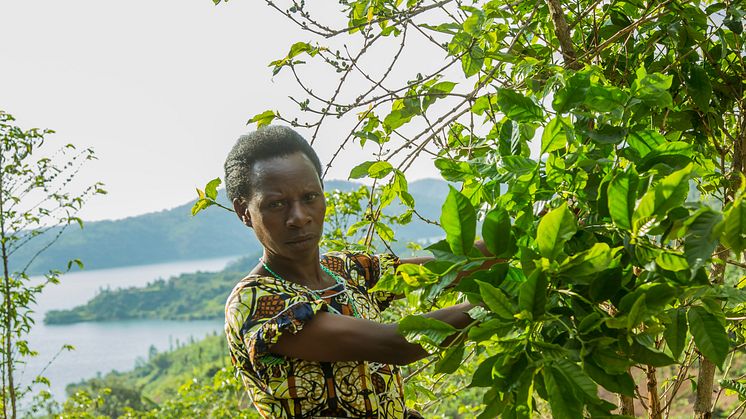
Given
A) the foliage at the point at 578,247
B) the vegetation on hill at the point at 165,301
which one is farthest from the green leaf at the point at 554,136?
the vegetation on hill at the point at 165,301

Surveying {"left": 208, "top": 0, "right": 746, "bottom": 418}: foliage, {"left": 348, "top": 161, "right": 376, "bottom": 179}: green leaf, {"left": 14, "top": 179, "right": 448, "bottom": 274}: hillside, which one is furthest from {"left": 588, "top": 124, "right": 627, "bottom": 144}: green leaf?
{"left": 14, "top": 179, "right": 448, "bottom": 274}: hillside

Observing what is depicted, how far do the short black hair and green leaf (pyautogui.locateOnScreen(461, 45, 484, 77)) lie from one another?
0.40m

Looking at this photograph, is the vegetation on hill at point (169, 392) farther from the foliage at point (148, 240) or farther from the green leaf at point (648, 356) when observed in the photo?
the foliage at point (148, 240)

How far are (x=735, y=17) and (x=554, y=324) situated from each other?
99 centimetres

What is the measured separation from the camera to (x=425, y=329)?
2.91ft

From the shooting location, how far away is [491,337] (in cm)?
82

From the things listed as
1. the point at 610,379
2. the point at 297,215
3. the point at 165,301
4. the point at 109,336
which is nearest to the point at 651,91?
the point at 610,379

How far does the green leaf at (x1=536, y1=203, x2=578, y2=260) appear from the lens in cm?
76

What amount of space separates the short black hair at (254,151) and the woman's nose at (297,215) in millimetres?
109

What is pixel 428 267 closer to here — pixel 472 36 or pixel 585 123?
pixel 585 123

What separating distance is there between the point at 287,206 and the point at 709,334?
0.82 meters

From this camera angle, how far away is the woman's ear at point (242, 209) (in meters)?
1.50

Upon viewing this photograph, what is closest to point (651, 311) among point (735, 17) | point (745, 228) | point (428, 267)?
point (745, 228)

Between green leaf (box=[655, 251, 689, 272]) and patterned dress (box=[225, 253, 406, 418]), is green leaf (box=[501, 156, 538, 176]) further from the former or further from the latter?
patterned dress (box=[225, 253, 406, 418])
